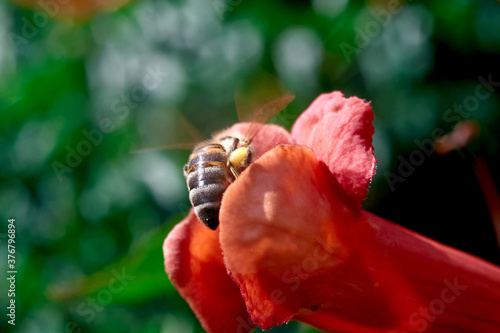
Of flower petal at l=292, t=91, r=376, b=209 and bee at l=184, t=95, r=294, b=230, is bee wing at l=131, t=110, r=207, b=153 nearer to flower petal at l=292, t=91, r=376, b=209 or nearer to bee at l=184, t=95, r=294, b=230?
bee at l=184, t=95, r=294, b=230

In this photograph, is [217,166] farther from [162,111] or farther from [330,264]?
[162,111]

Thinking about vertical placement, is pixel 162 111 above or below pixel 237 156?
below

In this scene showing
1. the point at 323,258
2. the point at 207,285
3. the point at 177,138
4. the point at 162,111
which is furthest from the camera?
the point at 162,111

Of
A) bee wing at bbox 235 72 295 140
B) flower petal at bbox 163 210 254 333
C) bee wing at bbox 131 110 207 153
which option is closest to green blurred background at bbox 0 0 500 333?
bee wing at bbox 131 110 207 153

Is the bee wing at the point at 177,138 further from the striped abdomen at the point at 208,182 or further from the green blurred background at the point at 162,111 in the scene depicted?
the striped abdomen at the point at 208,182

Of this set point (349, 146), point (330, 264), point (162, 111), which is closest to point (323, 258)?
point (330, 264)

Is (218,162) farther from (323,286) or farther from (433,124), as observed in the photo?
(433,124)

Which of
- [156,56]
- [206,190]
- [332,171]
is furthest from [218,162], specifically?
[156,56]
